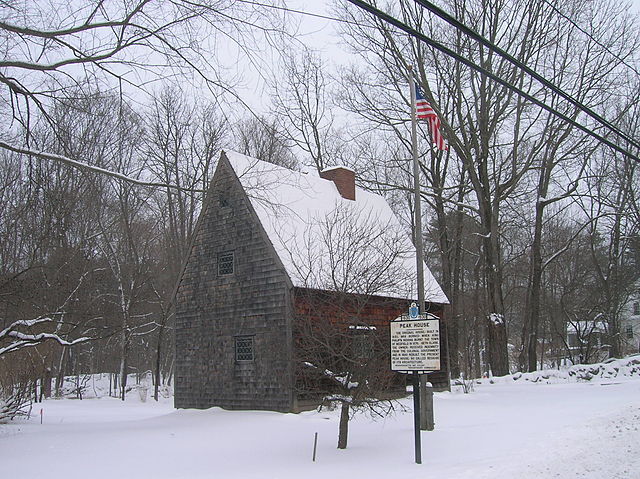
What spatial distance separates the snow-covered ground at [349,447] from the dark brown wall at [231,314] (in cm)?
80

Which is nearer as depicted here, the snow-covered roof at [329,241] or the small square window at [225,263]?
the snow-covered roof at [329,241]

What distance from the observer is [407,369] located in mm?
10375

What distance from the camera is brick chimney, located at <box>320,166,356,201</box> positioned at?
24.5 meters

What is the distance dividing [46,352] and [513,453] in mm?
14210

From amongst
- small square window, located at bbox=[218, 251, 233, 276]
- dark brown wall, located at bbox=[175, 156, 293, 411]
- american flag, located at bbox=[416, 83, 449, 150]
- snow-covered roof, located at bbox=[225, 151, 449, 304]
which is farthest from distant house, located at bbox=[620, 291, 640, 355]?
american flag, located at bbox=[416, 83, 449, 150]

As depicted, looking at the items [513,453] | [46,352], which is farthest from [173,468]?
[46,352]

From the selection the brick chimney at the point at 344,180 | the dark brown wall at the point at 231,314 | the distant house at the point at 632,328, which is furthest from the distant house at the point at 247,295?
the distant house at the point at 632,328

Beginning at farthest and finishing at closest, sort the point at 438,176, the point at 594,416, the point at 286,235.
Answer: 1. the point at 438,176
2. the point at 286,235
3. the point at 594,416

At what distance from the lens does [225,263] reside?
20.2 meters

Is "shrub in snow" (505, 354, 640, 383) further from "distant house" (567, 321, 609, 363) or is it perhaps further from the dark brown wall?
the dark brown wall

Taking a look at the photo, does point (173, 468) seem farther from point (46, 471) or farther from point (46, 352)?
point (46, 352)

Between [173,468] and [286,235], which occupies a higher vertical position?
[286,235]

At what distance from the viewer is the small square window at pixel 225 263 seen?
20.0 meters

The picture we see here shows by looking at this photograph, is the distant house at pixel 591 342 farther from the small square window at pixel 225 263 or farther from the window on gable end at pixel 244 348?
the small square window at pixel 225 263
